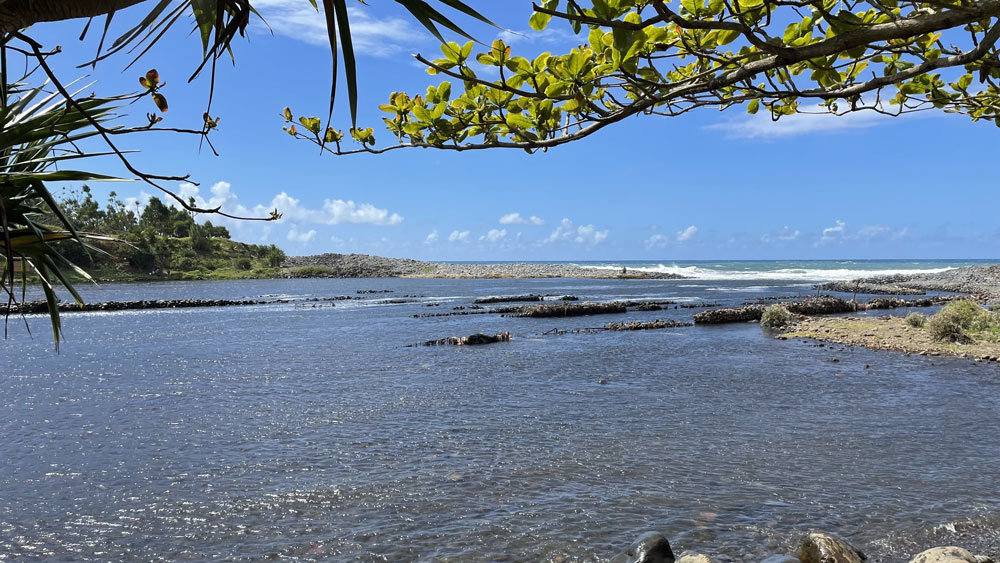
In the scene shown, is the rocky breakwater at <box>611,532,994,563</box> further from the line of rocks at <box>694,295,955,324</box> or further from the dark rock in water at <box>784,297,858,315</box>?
the dark rock in water at <box>784,297,858,315</box>

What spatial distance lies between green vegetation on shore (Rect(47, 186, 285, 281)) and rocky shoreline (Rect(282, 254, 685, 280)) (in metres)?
8.11

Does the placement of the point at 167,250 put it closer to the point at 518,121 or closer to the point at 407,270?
the point at 407,270

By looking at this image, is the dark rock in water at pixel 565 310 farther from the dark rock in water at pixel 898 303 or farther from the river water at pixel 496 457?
the river water at pixel 496 457

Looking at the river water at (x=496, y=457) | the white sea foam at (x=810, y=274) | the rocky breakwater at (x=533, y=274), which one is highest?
the rocky breakwater at (x=533, y=274)

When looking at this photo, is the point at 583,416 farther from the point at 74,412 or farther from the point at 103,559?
the point at 74,412

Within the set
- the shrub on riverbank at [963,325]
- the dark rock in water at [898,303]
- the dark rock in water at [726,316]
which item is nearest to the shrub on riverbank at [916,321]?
the shrub on riverbank at [963,325]

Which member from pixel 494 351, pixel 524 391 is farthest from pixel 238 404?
pixel 494 351

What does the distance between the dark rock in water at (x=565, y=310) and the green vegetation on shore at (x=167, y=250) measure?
72.0m

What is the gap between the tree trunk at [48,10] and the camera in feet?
5.20

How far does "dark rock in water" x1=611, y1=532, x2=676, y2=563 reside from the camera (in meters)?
5.24

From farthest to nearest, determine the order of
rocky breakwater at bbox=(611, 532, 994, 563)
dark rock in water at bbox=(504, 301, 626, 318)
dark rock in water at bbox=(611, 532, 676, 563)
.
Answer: dark rock in water at bbox=(504, 301, 626, 318) → dark rock in water at bbox=(611, 532, 676, 563) → rocky breakwater at bbox=(611, 532, 994, 563)

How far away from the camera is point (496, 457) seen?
28.5 feet

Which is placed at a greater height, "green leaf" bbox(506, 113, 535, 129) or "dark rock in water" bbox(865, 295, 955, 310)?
"green leaf" bbox(506, 113, 535, 129)

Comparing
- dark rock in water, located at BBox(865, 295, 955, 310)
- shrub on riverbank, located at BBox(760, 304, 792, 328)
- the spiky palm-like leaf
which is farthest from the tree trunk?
dark rock in water, located at BBox(865, 295, 955, 310)
